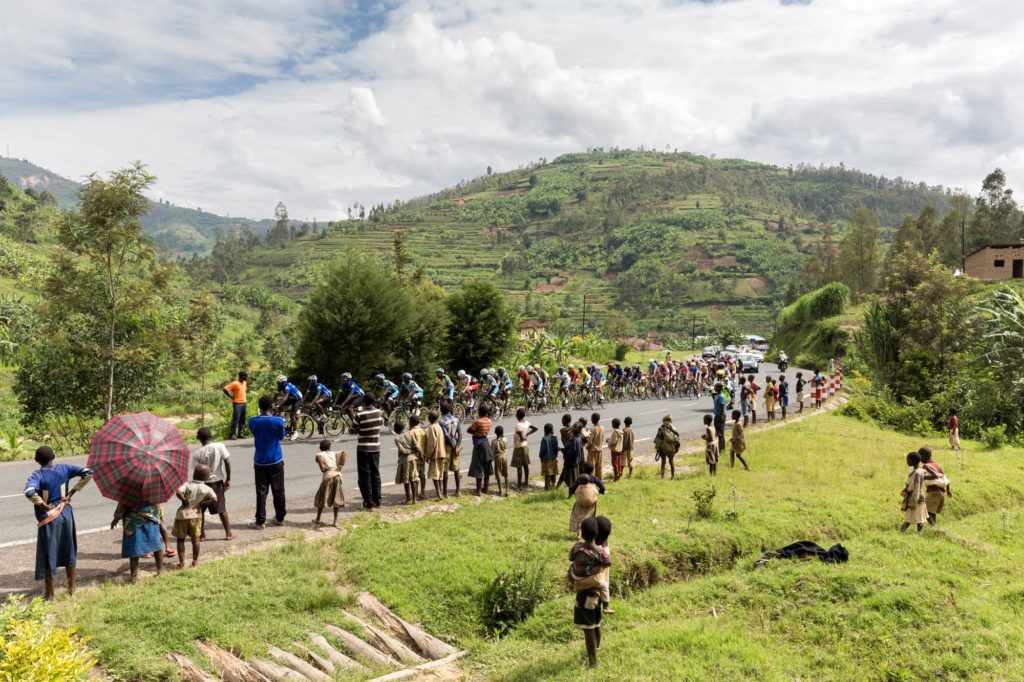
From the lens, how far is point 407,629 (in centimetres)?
748

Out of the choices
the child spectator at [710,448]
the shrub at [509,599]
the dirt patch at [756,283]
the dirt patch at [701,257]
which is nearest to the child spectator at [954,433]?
the child spectator at [710,448]

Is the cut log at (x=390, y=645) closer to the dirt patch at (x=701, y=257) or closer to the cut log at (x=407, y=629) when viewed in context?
the cut log at (x=407, y=629)

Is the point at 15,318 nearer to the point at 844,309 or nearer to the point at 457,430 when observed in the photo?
the point at 457,430

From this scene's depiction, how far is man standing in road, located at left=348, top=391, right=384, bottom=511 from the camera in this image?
34.8ft

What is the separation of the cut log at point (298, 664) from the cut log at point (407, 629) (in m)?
1.25

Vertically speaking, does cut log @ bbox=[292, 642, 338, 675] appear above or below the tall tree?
below

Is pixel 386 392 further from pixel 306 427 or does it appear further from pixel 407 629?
pixel 407 629

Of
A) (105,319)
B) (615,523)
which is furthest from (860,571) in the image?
(105,319)

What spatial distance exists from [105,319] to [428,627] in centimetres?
1323

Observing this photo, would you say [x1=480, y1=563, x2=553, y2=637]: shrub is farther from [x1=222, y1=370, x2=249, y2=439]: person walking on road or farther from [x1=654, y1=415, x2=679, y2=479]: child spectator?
[x1=222, y1=370, x2=249, y2=439]: person walking on road

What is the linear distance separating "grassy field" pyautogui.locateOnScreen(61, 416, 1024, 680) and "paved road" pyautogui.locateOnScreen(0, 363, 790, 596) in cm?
113

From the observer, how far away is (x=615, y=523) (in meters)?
10.8

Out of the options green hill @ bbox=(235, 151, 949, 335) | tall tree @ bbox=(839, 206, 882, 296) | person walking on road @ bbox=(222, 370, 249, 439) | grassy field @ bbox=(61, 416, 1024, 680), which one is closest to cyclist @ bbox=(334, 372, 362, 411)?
person walking on road @ bbox=(222, 370, 249, 439)

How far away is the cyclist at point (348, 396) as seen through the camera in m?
16.4
